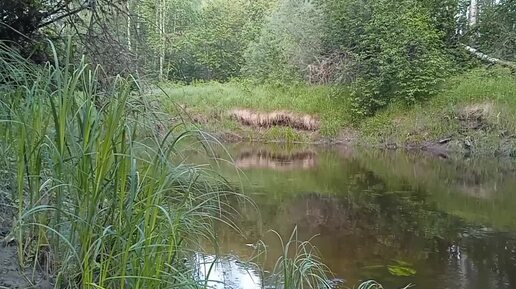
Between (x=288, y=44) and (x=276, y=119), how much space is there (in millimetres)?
2732

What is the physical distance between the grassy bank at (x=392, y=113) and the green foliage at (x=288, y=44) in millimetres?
658

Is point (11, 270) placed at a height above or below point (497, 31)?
below

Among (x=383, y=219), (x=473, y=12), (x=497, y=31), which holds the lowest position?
(x=383, y=219)

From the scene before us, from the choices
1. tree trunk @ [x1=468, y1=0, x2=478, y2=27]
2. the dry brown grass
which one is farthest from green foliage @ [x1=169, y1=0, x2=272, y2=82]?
tree trunk @ [x1=468, y1=0, x2=478, y2=27]

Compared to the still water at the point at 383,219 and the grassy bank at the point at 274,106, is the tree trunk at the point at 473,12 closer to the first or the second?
the grassy bank at the point at 274,106

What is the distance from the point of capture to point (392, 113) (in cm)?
1317

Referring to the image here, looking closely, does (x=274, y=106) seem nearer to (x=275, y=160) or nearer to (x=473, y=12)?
(x=275, y=160)

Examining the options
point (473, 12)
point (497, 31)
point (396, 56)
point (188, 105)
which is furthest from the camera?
point (473, 12)

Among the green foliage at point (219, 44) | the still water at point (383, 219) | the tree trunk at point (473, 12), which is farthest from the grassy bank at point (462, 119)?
the green foliage at point (219, 44)

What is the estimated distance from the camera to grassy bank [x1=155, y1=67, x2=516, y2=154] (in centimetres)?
1172

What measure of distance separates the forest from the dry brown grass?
42mm

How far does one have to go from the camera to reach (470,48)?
14148mm

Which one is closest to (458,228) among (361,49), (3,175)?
(3,175)

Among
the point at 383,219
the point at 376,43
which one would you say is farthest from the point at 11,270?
the point at 376,43
